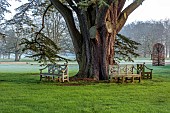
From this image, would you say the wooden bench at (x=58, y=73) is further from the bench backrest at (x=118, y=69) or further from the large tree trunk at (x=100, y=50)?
the bench backrest at (x=118, y=69)

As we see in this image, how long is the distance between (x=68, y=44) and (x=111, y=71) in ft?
104

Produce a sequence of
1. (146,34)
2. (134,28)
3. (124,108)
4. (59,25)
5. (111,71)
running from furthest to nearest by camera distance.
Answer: (134,28), (146,34), (59,25), (111,71), (124,108)

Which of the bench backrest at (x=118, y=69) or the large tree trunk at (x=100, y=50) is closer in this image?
the bench backrest at (x=118, y=69)

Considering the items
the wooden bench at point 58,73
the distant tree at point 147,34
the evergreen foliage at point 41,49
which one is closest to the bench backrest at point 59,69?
the wooden bench at point 58,73

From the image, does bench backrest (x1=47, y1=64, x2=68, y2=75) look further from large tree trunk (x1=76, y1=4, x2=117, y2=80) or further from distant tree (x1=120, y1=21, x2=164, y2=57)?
distant tree (x1=120, y1=21, x2=164, y2=57)

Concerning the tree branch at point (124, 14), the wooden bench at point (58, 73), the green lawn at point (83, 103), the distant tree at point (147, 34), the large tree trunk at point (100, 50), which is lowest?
the green lawn at point (83, 103)

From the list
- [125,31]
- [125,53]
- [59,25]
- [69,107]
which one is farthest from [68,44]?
[69,107]

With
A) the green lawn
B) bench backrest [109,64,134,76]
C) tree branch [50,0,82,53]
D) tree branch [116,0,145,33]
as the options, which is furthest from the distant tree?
the green lawn

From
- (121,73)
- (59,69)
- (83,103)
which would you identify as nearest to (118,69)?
(121,73)

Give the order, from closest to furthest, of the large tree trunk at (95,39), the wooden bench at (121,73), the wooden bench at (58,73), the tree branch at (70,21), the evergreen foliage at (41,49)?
the wooden bench at (121,73) < the wooden bench at (58,73) < the large tree trunk at (95,39) < the tree branch at (70,21) < the evergreen foliage at (41,49)

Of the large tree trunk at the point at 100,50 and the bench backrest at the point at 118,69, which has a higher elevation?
the large tree trunk at the point at 100,50

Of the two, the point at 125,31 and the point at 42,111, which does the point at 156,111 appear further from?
the point at 125,31

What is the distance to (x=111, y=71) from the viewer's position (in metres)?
11.8

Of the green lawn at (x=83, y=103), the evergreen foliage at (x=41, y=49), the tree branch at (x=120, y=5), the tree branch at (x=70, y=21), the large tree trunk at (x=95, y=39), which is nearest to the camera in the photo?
the green lawn at (x=83, y=103)
